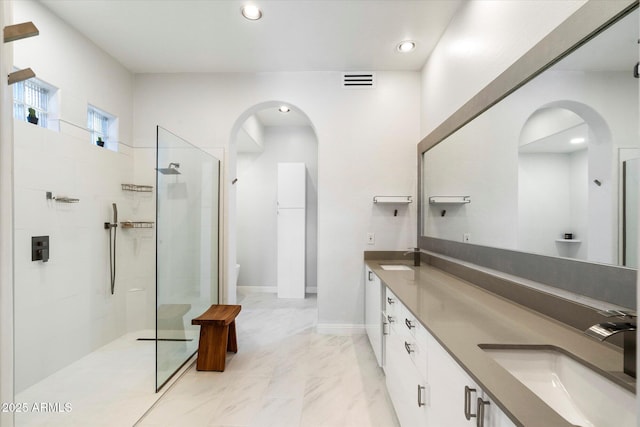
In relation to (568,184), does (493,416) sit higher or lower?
lower

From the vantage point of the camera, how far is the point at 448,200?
2.41m

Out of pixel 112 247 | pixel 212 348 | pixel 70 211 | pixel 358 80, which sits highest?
pixel 358 80

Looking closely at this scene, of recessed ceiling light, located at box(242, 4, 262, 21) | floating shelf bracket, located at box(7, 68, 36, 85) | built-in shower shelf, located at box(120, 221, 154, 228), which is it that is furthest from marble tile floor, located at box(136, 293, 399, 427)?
recessed ceiling light, located at box(242, 4, 262, 21)

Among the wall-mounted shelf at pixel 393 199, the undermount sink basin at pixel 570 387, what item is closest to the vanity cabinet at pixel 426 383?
the undermount sink basin at pixel 570 387

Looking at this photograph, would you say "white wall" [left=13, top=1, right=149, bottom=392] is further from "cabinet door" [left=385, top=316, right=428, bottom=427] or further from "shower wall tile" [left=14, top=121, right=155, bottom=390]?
"cabinet door" [left=385, top=316, right=428, bottom=427]

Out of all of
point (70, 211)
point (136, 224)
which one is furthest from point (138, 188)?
point (70, 211)

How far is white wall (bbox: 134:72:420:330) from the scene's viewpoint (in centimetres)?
315

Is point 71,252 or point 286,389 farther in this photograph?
point 71,252

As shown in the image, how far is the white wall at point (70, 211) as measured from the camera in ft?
6.24

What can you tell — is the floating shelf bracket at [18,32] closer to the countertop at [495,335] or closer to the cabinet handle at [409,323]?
the countertop at [495,335]

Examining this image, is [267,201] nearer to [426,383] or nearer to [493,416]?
[426,383]

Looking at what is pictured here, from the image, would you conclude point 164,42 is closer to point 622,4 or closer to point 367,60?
point 367,60

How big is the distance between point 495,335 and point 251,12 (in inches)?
107

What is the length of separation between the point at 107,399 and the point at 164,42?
305 centimetres
